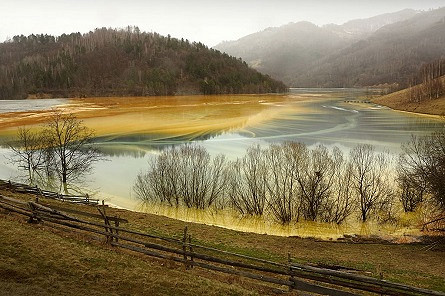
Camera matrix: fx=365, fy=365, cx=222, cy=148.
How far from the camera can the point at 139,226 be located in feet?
82.8

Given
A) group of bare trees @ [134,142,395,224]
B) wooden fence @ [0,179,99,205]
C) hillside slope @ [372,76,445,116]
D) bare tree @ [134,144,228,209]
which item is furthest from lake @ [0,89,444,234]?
hillside slope @ [372,76,445,116]

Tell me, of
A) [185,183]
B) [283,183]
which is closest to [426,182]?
[283,183]

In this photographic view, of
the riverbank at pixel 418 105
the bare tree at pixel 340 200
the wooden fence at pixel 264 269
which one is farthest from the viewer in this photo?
the riverbank at pixel 418 105

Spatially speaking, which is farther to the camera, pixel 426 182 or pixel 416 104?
pixel 416 104

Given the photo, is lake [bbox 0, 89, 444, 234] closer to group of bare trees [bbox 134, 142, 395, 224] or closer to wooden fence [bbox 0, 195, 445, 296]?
group of bare trees [bbox 134, 142, 395, 224]

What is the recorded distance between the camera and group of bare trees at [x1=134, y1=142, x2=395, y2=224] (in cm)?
3344

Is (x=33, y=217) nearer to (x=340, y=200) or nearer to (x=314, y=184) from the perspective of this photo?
(x=314, y=184)

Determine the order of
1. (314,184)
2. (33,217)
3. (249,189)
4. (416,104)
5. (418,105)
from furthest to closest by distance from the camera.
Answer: (416,104) → (418,105) → (249,189) → (314,184) → (33,217)

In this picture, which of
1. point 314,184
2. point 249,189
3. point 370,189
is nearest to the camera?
point 314,184

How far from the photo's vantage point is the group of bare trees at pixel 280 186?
1316 inches

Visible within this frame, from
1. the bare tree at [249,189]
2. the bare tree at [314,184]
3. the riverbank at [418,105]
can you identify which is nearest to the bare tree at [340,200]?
the bare tree at [314,184]

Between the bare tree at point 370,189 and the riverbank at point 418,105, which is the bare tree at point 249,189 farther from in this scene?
the riverbank at point 418,105

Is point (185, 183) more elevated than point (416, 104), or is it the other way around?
point (416, 104)

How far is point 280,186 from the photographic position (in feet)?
121
